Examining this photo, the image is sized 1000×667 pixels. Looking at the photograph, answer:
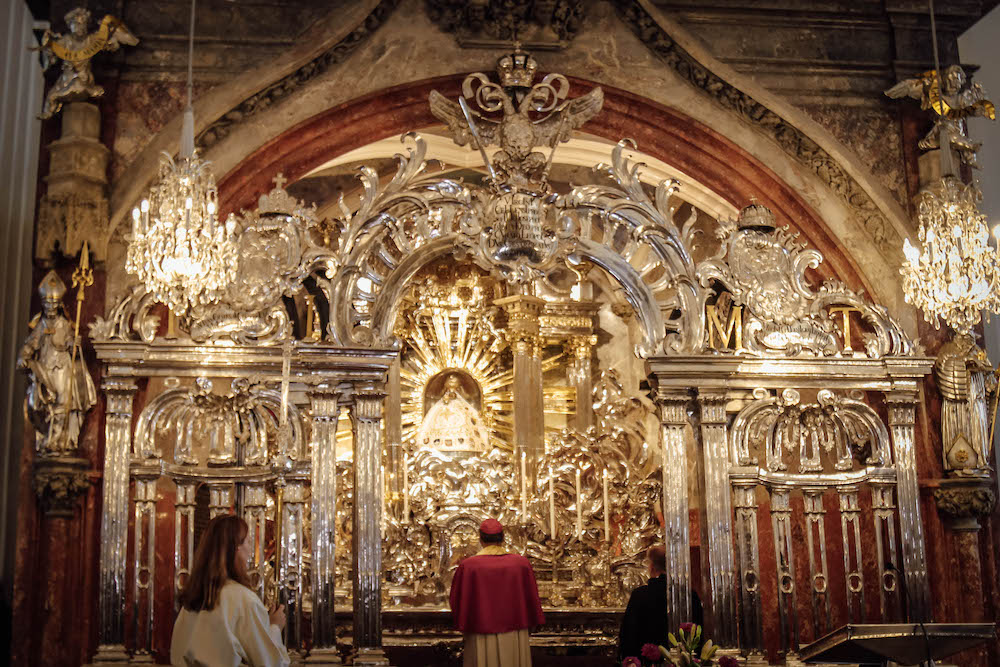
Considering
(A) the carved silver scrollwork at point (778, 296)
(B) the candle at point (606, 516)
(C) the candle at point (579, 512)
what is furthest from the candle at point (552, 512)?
(A) the carved silver scrollwork at point (778, 296)

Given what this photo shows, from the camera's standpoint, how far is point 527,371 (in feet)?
41.4

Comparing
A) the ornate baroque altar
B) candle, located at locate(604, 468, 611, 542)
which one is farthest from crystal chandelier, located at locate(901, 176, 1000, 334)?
candle, located at locate(604, 468, 611, 542)

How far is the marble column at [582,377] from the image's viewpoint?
13.0 m

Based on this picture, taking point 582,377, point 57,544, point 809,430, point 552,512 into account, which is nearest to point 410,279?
point 57,544

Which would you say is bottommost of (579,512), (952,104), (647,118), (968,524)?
(968,524)

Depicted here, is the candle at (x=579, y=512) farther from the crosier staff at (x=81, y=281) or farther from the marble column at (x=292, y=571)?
the crosier staff at (x=81, y=281)

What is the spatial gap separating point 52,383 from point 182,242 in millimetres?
1323

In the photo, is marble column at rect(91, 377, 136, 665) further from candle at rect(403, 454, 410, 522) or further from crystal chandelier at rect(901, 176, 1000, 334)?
crystal chandelier at rect(901, 176, 1000, 334)

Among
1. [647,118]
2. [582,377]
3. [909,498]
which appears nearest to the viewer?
[909,498]

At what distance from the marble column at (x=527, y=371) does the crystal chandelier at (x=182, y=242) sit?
195 inches

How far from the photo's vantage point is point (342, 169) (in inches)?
506

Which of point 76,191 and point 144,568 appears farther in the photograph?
point 76,191

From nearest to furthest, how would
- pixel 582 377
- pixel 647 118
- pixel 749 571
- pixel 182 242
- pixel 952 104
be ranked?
Result: pixel 182 242 → pixel 749 571 → pixel 952 104 → pixel 647 118 → pixel 582 377

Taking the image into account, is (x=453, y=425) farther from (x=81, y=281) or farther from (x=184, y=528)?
(x=81, y=281)
